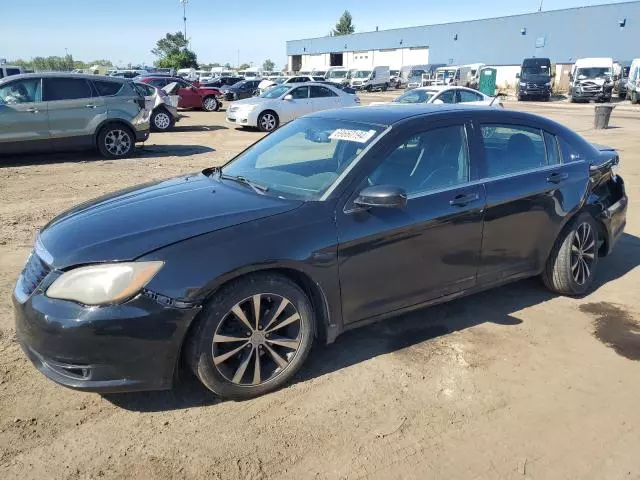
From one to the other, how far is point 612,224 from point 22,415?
15.7 ft

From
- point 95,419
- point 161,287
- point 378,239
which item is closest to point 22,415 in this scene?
point 95,419

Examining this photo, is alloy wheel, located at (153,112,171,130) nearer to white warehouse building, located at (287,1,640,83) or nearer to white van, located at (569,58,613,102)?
white van, located at (569,58,613,102)

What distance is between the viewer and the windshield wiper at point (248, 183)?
360cm

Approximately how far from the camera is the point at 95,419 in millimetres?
3031

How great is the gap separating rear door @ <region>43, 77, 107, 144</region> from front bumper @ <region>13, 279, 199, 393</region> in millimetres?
9207

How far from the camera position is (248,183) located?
149 inches

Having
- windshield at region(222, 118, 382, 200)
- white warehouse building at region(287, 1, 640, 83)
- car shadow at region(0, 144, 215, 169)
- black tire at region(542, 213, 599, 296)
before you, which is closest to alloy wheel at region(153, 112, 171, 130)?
car shadow at region(0, 144, 215, 169)

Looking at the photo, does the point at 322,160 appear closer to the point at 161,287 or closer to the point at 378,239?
the point at 378,239

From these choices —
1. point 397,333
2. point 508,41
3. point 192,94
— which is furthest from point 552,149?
point 508,41

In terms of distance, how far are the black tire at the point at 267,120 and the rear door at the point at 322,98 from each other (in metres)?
1.44

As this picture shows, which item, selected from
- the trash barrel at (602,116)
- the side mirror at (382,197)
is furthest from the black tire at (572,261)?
the trash barrel at (602,116)

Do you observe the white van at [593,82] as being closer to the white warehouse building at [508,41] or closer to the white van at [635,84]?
the white van at [635,84]

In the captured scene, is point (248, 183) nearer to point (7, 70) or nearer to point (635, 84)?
point (7, 70)

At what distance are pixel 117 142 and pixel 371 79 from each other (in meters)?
41.1
